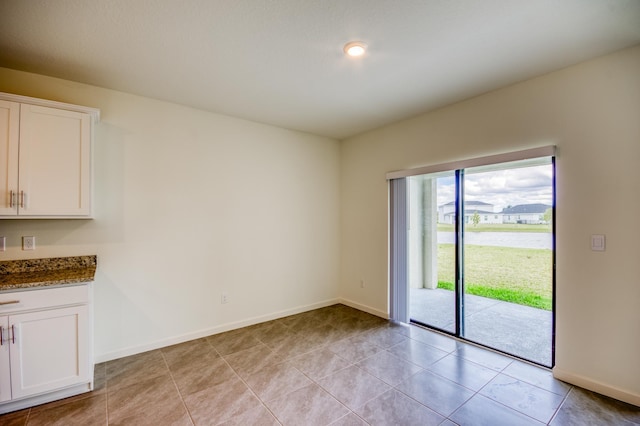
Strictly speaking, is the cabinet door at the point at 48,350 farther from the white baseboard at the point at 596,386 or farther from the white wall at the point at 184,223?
the white baseboard at the point at 596,386

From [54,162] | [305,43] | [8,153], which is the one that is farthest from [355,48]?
[8,153]

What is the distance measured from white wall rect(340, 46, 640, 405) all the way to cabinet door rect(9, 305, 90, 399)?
392 cm

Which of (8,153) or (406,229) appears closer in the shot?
(8,153)

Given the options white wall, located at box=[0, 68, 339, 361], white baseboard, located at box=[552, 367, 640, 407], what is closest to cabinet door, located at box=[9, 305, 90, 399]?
white wall, located at box=[0, 68, 339, 361]

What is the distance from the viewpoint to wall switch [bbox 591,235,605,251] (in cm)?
227

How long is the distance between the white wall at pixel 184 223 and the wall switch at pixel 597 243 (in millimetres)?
3104

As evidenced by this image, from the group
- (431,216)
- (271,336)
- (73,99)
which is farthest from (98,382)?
(431,216)

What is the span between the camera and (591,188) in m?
2.32

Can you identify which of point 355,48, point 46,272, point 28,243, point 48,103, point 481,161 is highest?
point 355,48

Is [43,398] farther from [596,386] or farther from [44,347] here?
[596,386]

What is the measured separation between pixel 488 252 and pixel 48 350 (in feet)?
13.3

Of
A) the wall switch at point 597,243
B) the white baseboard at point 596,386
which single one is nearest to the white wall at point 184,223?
the white baseboard at point 596,386

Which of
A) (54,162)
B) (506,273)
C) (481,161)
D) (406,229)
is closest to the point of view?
(54,162)

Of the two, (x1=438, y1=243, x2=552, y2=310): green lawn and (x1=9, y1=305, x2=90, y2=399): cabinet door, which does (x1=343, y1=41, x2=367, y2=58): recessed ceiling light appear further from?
(x1=9, y1=305, x2=90, y2=399): cabinet door
